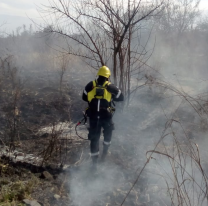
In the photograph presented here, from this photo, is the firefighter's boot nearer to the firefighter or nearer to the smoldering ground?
the smoldering ground

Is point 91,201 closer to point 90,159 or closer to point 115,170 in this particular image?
point 115,170

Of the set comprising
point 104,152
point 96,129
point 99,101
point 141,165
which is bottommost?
point 141,165

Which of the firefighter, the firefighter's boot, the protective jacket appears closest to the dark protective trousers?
the firefighter

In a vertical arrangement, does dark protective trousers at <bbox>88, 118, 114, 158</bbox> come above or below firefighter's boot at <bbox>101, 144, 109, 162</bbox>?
above

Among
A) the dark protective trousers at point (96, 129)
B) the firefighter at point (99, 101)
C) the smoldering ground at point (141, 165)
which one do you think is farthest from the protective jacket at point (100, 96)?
the smoldering ground at point (141, 165)

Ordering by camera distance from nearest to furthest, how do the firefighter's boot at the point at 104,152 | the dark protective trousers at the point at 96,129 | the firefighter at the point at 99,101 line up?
the firefighter at the point at 99,101, the dark protective trousers at the point at 96,129, the firefighter's boot at the point at 104,152

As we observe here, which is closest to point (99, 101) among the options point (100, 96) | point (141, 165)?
point (100, 96)

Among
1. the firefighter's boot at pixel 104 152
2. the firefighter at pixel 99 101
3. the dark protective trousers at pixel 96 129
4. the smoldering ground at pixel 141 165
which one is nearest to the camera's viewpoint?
the smoldering ground at pixel 141 165

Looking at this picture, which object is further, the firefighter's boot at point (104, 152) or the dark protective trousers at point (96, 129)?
the firefighter's boot at point (104, 152)

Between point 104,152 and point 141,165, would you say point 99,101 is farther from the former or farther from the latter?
point 141,165

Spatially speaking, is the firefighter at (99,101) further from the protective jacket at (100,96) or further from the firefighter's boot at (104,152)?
the firefighter's boot at (104,152)

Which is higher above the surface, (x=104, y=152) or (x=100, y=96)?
(x=100, y=96)

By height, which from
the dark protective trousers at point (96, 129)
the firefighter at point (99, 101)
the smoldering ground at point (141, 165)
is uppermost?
the firefighter at point (99, 101)

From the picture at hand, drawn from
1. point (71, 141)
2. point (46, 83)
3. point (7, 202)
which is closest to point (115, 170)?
point (71, 141)
